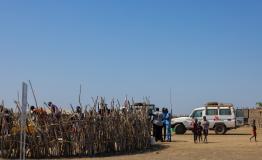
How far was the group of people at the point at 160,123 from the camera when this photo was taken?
23875 millimetres

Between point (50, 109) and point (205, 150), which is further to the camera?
point (205, 150)

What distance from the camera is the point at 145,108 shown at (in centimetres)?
2123

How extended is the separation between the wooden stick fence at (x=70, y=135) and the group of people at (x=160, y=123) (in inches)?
183

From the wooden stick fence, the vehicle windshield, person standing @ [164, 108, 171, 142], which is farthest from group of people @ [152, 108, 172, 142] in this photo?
the vehicle windshield

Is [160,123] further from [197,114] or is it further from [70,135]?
[197,114]

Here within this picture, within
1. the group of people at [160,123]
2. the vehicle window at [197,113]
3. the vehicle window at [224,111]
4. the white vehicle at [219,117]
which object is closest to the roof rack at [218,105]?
the white vehicle at [219,117]

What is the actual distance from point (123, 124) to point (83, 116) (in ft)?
6.05

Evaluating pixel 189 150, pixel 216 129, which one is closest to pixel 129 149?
pixel 189 150

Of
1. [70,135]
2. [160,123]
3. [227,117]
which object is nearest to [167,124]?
[160,123]

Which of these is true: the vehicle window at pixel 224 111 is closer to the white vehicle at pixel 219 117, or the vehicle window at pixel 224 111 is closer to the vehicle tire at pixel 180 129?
the white vehicle at pixel 219 117

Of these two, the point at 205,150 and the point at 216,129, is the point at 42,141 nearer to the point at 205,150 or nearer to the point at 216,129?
the point at 205,150

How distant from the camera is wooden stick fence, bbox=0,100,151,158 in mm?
17562

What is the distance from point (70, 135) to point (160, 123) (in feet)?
23.0

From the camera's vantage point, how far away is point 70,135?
1780cm
